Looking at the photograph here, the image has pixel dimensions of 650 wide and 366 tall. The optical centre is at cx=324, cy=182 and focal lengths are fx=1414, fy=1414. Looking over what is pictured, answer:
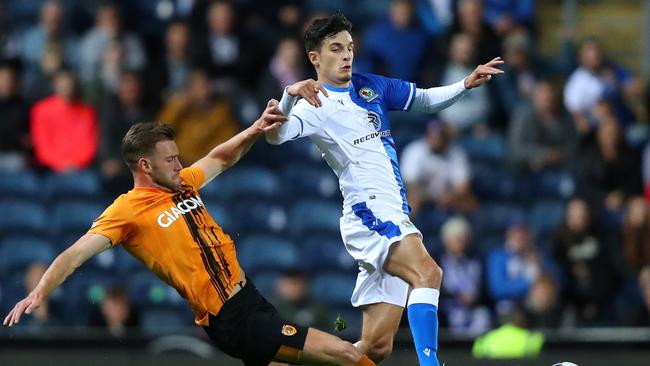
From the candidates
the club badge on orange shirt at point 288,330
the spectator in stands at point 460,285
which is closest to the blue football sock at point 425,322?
the club badge on orange shirt at point 288,330

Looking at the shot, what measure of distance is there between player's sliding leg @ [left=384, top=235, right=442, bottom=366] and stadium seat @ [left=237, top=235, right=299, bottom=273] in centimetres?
494

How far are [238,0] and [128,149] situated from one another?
7.06 metres

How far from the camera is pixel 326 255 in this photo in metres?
13.0

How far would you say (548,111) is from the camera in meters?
13.6

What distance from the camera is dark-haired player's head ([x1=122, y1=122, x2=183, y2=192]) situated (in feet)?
25.1

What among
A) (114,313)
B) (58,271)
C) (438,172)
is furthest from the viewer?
(438,172)

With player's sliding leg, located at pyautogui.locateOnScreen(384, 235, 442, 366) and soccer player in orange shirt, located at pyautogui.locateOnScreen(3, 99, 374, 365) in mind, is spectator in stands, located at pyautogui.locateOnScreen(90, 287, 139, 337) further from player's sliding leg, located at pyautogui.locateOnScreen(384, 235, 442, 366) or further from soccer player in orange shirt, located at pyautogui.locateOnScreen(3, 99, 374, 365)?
player's sliding leg, located at pyautogui.locateOnScreen(384, 235, 442, 366)

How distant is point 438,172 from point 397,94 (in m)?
4.86

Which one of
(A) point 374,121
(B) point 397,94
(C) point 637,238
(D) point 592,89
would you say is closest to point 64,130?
(D) point 592,89

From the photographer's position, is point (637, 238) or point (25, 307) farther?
point (637, 238)

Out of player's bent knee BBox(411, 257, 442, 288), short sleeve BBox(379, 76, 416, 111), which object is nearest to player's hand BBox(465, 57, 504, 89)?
short sleeve BBox(379, 76, 416, 111)

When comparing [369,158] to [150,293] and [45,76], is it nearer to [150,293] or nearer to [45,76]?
[150,293]

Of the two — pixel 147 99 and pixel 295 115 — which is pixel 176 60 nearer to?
pixel 147 99

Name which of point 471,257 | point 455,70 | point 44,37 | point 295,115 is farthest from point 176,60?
point 295,115
